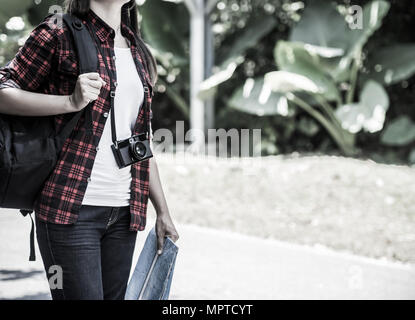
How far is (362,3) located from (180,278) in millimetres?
6414

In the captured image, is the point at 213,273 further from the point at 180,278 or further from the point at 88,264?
the point at 88,264

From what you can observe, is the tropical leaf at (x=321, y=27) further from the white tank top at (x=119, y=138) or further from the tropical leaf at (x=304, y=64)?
the white tank top at (x=119, y=138)

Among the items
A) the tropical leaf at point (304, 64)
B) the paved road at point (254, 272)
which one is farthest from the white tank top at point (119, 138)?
the tropical leaf at point (304, 64)

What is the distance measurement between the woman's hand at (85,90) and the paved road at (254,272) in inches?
99.8

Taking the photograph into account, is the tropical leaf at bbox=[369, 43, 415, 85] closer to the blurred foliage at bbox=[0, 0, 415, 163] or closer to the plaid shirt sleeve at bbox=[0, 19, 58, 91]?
the blurred foliage at bbox=[0, 0, 415, 163]

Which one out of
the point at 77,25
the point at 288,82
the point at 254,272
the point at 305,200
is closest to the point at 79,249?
Answer: the point at 77,25

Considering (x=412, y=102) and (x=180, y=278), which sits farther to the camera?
(x=412, y=102)

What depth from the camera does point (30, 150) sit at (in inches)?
65.5

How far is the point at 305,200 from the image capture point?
21.7 feet

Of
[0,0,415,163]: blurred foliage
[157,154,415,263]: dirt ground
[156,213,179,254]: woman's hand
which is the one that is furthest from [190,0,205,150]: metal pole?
[156,213,179,254]: woman's hand

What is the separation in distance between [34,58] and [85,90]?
20 centimetres

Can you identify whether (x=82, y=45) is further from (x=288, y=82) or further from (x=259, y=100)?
(x=259, y=100)

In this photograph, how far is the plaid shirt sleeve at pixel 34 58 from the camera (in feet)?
5.56
